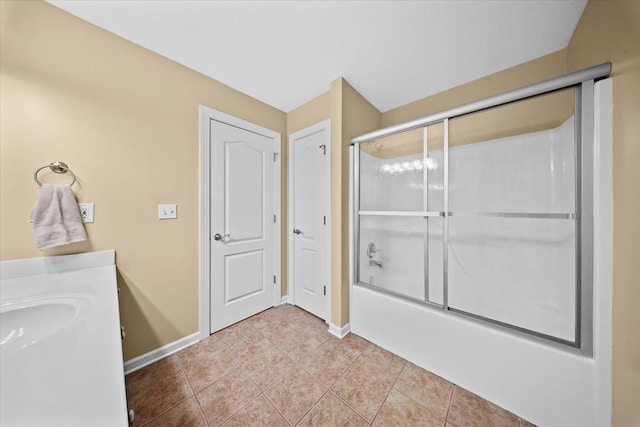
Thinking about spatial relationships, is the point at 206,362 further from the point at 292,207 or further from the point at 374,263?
the point at 374,263

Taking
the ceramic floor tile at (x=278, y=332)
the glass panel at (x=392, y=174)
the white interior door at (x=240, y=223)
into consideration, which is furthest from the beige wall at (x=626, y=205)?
the white interior door at (x=240, y=223)

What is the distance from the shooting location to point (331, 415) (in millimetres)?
1149

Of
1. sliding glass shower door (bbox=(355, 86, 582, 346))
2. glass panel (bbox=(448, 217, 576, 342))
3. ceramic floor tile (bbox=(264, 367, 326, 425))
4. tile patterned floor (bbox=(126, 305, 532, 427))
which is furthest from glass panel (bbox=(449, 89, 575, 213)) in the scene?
ceramic floor tile (bbox=(264, 367, 326, 425))

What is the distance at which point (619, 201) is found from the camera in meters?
0.91

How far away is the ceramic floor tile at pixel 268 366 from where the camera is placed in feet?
4.52

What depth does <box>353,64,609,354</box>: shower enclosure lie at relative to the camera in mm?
1076

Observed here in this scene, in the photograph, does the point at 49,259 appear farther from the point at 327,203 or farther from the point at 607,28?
the point at 607,28

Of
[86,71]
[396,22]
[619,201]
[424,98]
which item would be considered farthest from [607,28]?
[86,71]

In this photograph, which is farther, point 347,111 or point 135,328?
point 347,111

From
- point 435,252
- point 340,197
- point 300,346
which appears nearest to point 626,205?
point 435,252

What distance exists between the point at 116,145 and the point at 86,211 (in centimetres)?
46

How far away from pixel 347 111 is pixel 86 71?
180cm

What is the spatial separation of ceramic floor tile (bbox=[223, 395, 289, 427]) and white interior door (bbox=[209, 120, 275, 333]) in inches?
33.3

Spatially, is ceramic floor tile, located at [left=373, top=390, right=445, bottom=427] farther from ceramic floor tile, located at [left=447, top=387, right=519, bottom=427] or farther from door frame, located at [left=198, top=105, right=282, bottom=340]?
door frame, located at [left=198, top=105, right=282, bottom=340]
